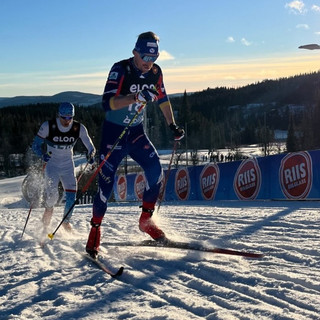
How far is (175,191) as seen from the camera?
16875 mm

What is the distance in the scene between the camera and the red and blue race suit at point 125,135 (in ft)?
15.0

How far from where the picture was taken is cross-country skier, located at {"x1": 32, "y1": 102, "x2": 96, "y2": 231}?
664 cm

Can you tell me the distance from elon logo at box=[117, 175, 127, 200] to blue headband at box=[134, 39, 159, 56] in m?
16.1

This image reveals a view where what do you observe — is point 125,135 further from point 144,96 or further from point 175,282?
point 175,282

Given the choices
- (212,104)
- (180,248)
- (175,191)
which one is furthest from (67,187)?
(212,104)

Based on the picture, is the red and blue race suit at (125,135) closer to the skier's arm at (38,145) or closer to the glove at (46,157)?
the skier's arm at (38,145)

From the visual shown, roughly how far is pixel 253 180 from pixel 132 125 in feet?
29.2

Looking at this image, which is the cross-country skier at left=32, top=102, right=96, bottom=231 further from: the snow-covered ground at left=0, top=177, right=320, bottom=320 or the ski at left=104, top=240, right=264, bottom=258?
the ski at left=104, top=240, right=264, bottom=258

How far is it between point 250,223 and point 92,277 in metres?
3.49

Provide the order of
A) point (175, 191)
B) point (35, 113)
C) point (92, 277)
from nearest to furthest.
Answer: point (92, 277) < point (175, 191) < point (35, 113)

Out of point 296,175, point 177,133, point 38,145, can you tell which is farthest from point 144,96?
point 296,175

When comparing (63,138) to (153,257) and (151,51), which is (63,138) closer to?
(151,51)

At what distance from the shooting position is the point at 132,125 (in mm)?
4844

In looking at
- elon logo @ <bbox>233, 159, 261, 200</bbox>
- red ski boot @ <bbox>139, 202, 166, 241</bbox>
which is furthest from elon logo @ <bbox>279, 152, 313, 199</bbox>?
red ski boot @ <bbox>139, 202, 166, 241</bbox>
